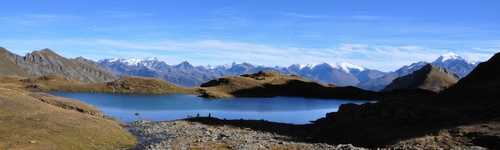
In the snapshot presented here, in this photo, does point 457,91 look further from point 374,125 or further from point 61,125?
point 61,125

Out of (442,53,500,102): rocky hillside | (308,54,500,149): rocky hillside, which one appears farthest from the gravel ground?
(442,53,500,102): rocky hillside

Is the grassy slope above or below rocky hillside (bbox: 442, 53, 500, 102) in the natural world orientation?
below

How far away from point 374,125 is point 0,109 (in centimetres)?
4918

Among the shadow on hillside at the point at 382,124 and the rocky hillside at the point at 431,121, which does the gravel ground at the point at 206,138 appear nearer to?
the shadow on hillside at the point at 382,124

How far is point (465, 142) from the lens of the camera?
78.3 meters

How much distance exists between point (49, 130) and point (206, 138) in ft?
70.4

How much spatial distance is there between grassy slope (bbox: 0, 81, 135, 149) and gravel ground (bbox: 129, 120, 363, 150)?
3.88 m

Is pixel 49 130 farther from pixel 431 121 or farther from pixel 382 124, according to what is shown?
pixel 431 121

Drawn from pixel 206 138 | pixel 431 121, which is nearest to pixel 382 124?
pixel 431 121

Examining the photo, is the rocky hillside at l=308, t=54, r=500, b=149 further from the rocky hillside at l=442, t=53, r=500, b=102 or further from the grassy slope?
the grassy slope

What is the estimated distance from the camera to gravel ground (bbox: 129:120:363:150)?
7844 cm

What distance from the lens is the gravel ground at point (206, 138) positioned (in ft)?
257

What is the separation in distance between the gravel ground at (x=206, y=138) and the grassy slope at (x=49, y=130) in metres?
3.88

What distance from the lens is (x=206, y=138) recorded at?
8850 cm
